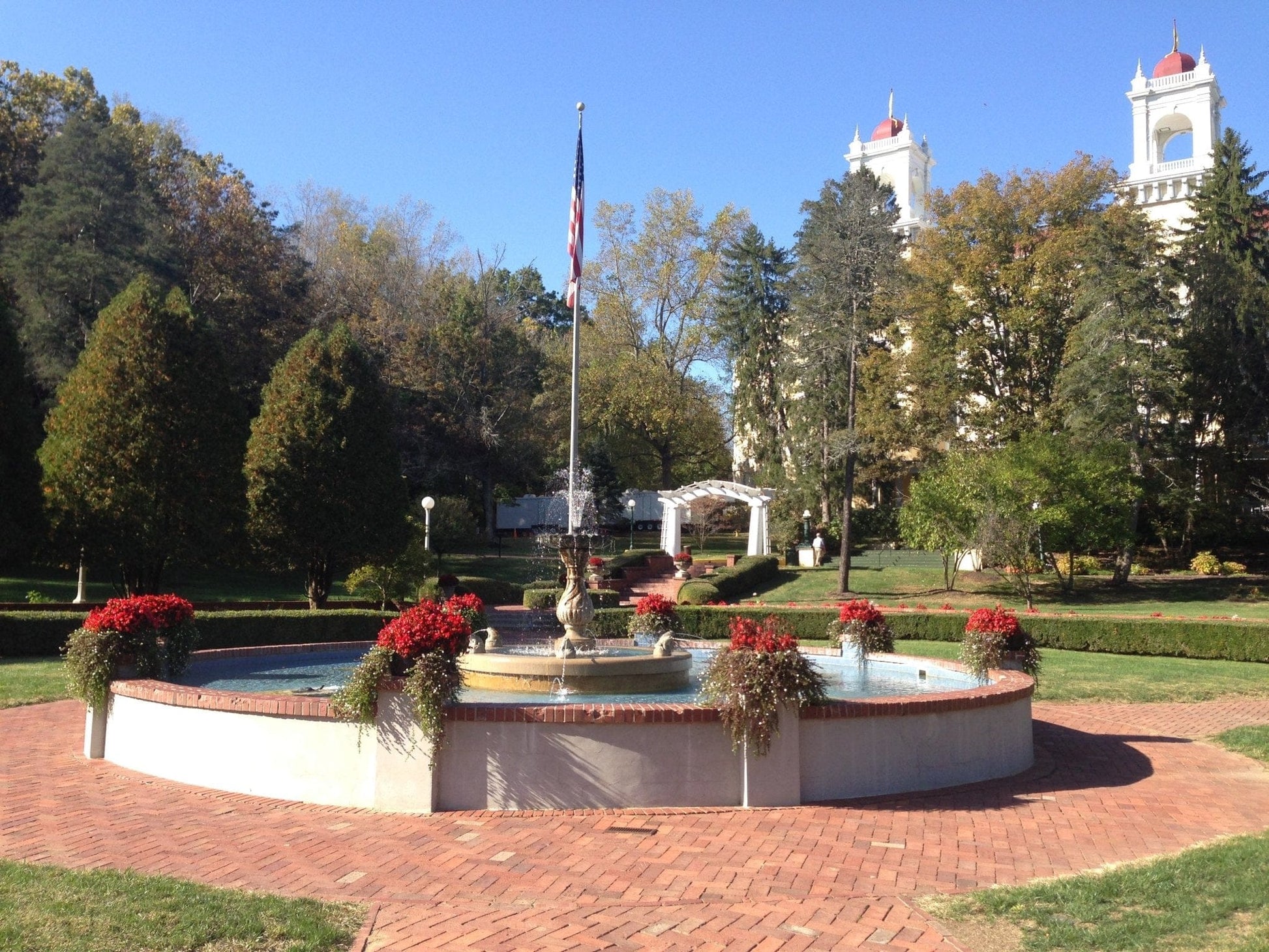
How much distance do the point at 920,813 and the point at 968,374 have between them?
28.4m

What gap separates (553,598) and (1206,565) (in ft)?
73.3

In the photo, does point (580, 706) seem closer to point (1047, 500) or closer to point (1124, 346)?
point (1047, 500)

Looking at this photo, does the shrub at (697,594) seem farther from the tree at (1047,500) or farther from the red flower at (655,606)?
the red flower at (655,606)

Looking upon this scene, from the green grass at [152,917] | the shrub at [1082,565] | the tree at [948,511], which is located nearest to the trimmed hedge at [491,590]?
the tree at [948,511]

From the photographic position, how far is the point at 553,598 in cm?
2672

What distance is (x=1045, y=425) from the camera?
110ft

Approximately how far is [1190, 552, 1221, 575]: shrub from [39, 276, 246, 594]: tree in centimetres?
3001

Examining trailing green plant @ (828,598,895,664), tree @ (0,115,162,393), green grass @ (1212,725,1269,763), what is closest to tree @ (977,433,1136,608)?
trailing green plant @ (828,598,895,664)

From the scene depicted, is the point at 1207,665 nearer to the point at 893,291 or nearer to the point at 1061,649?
the point at 1061,649

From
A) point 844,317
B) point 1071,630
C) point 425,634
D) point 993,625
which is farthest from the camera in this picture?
point 844,317

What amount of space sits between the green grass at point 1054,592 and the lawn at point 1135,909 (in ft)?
73.9

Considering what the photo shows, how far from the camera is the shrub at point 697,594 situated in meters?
27.0

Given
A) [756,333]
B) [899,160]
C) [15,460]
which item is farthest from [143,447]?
[899,160]

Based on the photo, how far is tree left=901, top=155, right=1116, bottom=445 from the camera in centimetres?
3353
